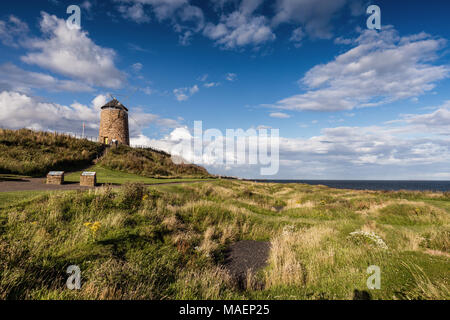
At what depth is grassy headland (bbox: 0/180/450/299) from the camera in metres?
5.19

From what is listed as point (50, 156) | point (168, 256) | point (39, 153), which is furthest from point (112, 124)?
point (168, 256)

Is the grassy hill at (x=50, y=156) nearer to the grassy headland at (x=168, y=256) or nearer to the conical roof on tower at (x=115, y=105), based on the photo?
the conical roof on tower at (x=115, y=105)

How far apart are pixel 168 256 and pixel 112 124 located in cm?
5471

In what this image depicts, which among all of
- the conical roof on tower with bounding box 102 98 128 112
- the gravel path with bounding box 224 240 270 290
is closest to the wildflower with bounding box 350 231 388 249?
the gravel path with bounding box 224 240 270 290

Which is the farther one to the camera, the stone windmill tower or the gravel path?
the stone windmill tower

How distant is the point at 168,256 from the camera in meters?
8.02

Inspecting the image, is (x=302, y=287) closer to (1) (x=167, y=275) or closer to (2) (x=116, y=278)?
(1) (x=167, y=275)

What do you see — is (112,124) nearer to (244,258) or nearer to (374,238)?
(244,258)

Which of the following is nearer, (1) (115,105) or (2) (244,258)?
(2) (244,258)

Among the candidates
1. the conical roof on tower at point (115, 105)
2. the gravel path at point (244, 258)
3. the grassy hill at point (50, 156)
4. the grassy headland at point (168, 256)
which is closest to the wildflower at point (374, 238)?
the grassy headland at point (168, 256)

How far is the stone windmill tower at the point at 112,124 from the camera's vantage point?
54.2 m

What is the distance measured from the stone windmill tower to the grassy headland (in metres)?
46.6

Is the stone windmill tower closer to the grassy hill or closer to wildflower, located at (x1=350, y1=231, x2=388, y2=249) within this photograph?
the grassy hill
